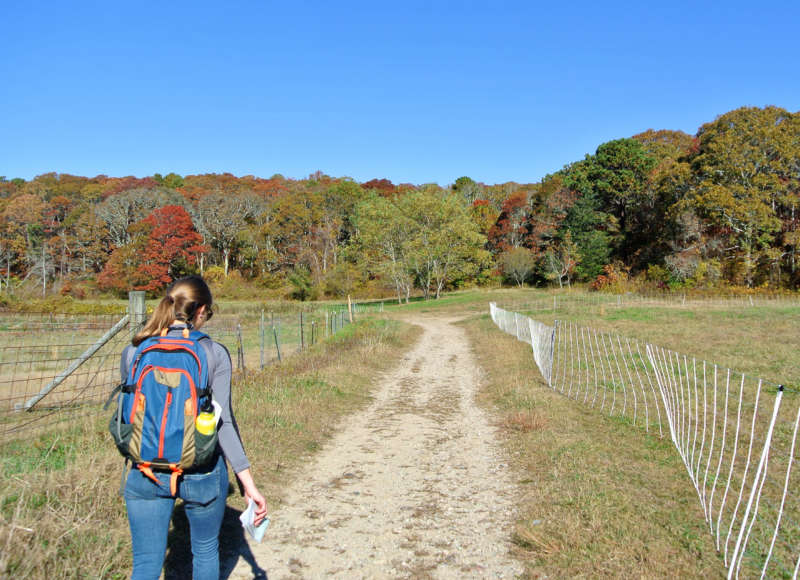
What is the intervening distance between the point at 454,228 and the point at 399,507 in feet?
154

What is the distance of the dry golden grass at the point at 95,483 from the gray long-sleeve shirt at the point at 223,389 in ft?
4.93

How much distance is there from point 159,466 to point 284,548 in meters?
2.10

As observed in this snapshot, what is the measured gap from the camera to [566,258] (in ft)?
171

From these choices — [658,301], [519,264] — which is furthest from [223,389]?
[519,264]

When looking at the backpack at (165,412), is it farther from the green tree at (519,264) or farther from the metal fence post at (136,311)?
the green tree at (519,264)

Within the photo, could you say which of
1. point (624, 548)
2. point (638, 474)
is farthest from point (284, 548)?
point (638, 474)

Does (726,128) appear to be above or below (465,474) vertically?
above

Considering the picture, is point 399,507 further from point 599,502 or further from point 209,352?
point 209,352

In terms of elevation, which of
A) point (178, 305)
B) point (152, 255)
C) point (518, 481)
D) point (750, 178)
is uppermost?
point (750, 178)

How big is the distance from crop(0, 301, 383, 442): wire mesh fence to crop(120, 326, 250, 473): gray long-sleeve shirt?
3.42m

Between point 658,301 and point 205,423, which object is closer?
point 205,423

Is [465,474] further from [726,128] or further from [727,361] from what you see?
[726,128]

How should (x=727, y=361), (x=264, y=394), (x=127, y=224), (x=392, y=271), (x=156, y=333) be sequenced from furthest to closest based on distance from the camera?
(x=127, y=224), (x=392, y=271), (x=727, y=361), (x=264, y=394), (x=156, y=333)

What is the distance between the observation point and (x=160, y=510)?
2312 mm
